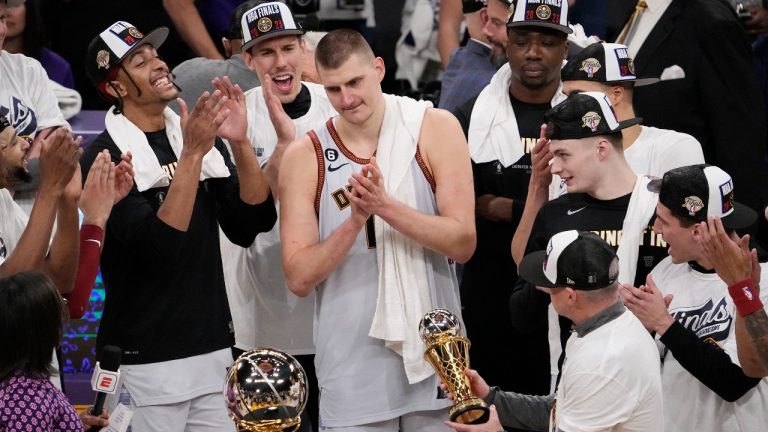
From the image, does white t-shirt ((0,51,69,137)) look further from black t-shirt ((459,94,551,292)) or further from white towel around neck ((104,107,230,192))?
black t-shirt ((459,94,551,292))

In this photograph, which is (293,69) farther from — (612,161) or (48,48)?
(48,48)

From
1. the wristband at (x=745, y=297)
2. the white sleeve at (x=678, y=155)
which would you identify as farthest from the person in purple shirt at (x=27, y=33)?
the wristband at (x=745, y=297)

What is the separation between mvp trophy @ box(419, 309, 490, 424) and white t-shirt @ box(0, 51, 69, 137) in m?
2.84

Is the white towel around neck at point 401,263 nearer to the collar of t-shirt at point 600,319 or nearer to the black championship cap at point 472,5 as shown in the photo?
the collar of t-shirt at point 600,319

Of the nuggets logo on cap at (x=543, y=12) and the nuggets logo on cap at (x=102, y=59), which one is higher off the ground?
the nuggets logo on cap at (x=102, y=59)

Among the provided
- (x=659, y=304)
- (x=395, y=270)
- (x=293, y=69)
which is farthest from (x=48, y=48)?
(x=659, y=304)

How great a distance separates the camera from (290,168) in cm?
526

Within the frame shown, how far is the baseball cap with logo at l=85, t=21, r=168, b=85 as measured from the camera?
5.82 meters

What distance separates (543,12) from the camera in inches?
248

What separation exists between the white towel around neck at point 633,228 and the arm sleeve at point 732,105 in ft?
5.81

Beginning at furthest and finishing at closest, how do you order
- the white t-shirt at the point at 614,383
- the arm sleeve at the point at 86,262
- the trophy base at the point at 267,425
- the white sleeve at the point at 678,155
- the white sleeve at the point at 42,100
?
the white sleeve at the point at 42,100, the white sleeve at the point at 678,155, the arm sleeve at the point at 86,262, the white t-shirt at the point at 614,383, the trophy base at the point at 267,425

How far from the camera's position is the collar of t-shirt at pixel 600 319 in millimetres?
4094

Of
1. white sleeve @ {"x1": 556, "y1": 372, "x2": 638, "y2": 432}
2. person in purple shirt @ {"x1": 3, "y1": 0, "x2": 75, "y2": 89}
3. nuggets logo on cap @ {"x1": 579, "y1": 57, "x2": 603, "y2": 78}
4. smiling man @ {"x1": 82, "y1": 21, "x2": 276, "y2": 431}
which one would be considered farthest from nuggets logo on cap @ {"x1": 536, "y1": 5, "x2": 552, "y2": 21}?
person in purple shirt @ {"x1": 3, "y1": 0, "x2": 75, "y2": 89}

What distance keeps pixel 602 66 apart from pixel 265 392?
343 centimetres
